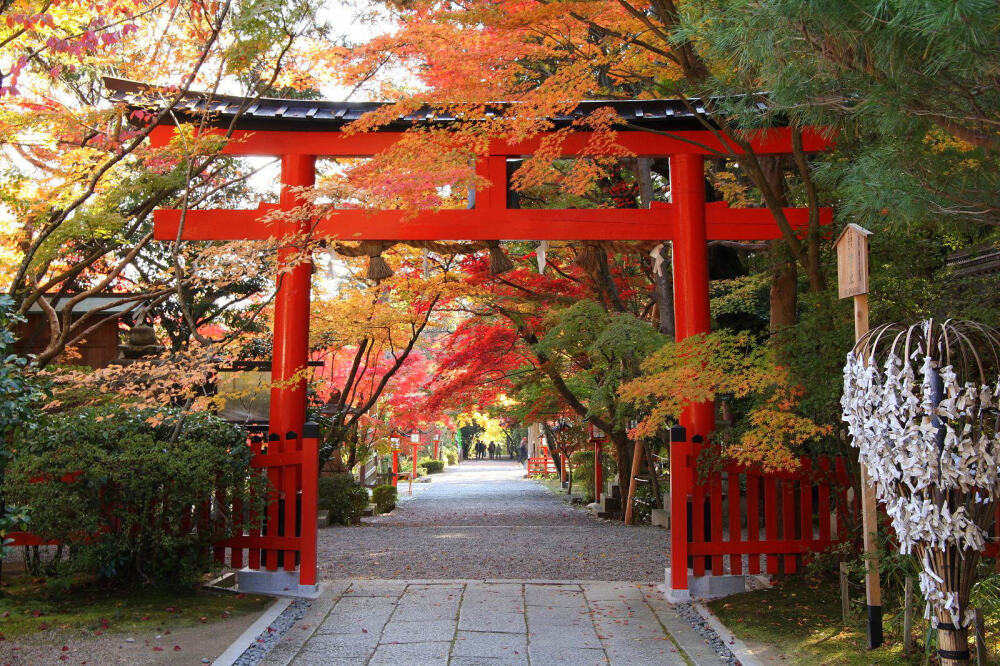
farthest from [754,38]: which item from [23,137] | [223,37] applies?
[23,137]

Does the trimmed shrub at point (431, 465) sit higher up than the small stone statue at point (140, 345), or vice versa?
the small stone statue at point (140, 345)

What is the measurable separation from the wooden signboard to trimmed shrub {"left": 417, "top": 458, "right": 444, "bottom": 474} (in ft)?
85.8

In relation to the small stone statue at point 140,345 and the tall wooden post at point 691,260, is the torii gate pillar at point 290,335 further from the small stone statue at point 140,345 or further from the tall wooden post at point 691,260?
the small stone statue at point 140,345

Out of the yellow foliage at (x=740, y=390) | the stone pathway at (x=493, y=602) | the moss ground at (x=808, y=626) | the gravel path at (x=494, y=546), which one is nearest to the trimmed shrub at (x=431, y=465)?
the gravel path at (x=494, y=546)

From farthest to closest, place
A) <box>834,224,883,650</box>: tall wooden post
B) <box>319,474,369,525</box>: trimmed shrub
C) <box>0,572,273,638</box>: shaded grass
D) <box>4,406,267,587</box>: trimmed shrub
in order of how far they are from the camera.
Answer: <box>319,474,369,525</box>: trimmed shrub < <box>4,406,267,587</box>: trimmed shrub < <box>0,572,273,638</box>: shaded grass < <box>834,224,883,650</box>: tall wooden post

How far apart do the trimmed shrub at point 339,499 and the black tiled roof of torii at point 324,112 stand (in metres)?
6.39

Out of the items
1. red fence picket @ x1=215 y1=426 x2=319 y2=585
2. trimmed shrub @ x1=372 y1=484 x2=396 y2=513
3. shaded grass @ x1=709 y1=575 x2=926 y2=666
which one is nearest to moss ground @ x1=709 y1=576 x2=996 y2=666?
shaded grass @ x1=709 y1=575 x2=926 y2=666

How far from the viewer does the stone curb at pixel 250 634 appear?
4.46 meters

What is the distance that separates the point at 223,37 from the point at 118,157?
1.56 metres

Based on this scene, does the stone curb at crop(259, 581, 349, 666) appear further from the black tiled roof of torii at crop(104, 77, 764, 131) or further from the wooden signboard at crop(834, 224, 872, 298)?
the black tiled roof of torii at crop(104, 77, 764, 131)

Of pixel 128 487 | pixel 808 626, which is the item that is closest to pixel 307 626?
pixel 128 487

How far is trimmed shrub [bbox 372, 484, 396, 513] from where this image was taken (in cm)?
1458

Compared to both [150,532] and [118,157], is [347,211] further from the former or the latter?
[150,532]

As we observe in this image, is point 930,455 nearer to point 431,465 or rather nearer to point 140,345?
point 140,345
